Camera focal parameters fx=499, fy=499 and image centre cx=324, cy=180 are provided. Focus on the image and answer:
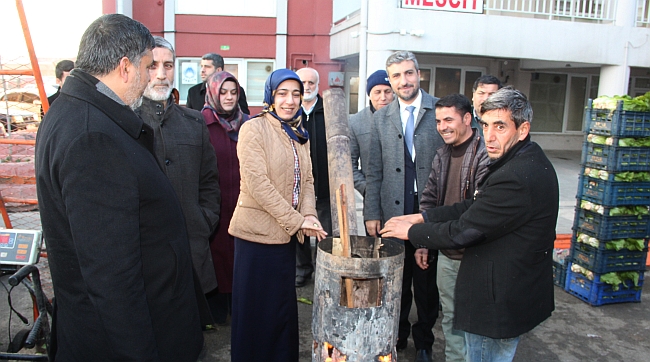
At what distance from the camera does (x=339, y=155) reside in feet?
9.49

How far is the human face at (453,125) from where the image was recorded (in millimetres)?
3236

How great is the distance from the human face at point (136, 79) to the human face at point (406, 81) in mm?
2184

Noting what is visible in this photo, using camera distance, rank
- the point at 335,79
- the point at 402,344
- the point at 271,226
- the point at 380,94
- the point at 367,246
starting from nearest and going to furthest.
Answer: the point at 367,246 < the point at 271,226 < the point at 402,344 < the point at 380,94 < the point at 335,79

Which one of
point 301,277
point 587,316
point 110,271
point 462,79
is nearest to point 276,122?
point 110,271

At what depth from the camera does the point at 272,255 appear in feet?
10.5

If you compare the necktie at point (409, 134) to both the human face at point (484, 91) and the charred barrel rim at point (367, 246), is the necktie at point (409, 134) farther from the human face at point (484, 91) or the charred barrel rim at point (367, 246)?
the charred barrel rim at point (367, 246)

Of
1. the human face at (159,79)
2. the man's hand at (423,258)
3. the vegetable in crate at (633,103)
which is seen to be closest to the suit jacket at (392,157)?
the man's hand at (423,258)

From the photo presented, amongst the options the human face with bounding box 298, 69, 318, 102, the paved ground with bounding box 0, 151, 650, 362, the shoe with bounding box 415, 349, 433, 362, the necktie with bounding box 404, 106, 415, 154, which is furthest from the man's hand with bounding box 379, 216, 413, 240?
the human face with bounding box 298, 69, 318, 102

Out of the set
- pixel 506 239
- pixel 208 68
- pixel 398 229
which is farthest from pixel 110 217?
pixel 208 68

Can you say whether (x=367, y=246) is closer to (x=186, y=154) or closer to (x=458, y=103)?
(x=458, y=103)

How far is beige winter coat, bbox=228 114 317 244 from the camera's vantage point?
9.95 ft

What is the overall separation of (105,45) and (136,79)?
0.52 ft

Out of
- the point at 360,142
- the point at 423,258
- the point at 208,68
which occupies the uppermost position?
the point at 208,68

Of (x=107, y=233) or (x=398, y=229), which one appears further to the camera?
(x=398, y=229)
